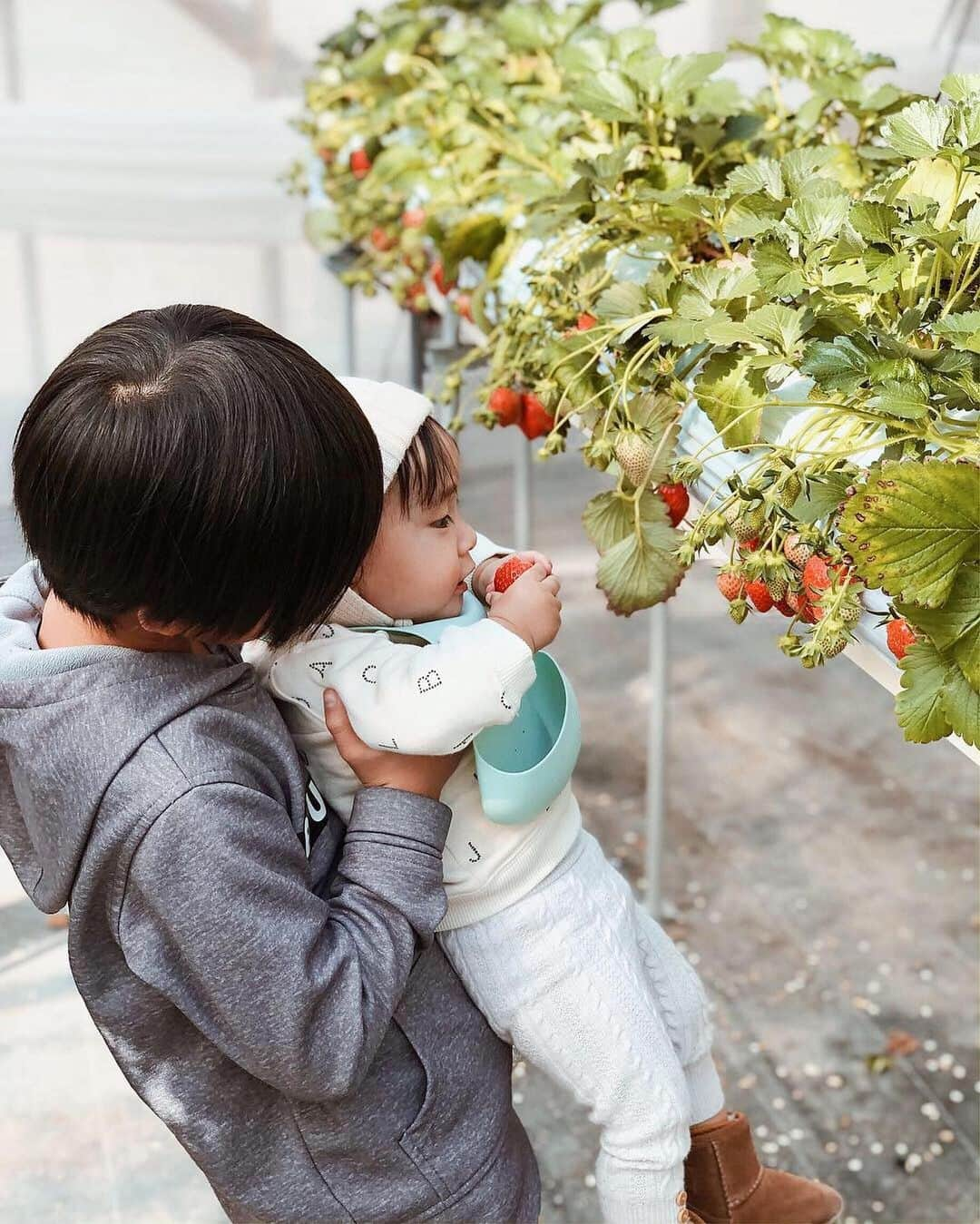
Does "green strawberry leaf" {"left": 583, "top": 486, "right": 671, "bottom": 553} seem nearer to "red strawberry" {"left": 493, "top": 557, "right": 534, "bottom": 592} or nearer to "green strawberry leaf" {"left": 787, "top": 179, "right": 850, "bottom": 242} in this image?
"red strawberry" {"left": 493, "top": 557, "right": 534, "bottom": 592}

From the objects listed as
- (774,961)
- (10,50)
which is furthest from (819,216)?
(10,50)

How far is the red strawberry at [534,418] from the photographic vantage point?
45.2 inches

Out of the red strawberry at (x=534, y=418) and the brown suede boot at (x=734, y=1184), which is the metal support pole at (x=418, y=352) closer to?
the red strawberry at (x=534, y=418)

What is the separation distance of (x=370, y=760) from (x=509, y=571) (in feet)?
0.65

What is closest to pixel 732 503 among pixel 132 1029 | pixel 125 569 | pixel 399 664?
pixel 399 664

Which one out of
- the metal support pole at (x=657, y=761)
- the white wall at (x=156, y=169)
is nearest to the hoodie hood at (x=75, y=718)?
the white wall at (x=156, y=169)

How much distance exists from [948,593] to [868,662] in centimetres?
19

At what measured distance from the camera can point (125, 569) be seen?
2.44ft

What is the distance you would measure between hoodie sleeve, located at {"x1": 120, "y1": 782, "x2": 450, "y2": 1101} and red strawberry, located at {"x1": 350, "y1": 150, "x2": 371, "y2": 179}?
124 centimetres

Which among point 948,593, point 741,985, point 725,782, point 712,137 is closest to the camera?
point 948,593

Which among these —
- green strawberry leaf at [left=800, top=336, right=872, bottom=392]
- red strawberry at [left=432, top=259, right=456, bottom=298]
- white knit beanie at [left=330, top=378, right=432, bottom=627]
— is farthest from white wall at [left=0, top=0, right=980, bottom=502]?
green strawberry leaf at [left=800, top=336, right=872, bottom=392]

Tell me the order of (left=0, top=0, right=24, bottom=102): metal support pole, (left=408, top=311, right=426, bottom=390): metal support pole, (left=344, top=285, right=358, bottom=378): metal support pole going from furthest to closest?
(left=0, top=0, right=24, bottom=102): metal support pole < (left=344, top=285, right=358, bottom=378): metal support pole < (left=408, top=311, right=426, bottom=390): metal support pole

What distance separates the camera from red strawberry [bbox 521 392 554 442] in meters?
1.15

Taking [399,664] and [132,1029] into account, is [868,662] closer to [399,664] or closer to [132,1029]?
[399,664]
